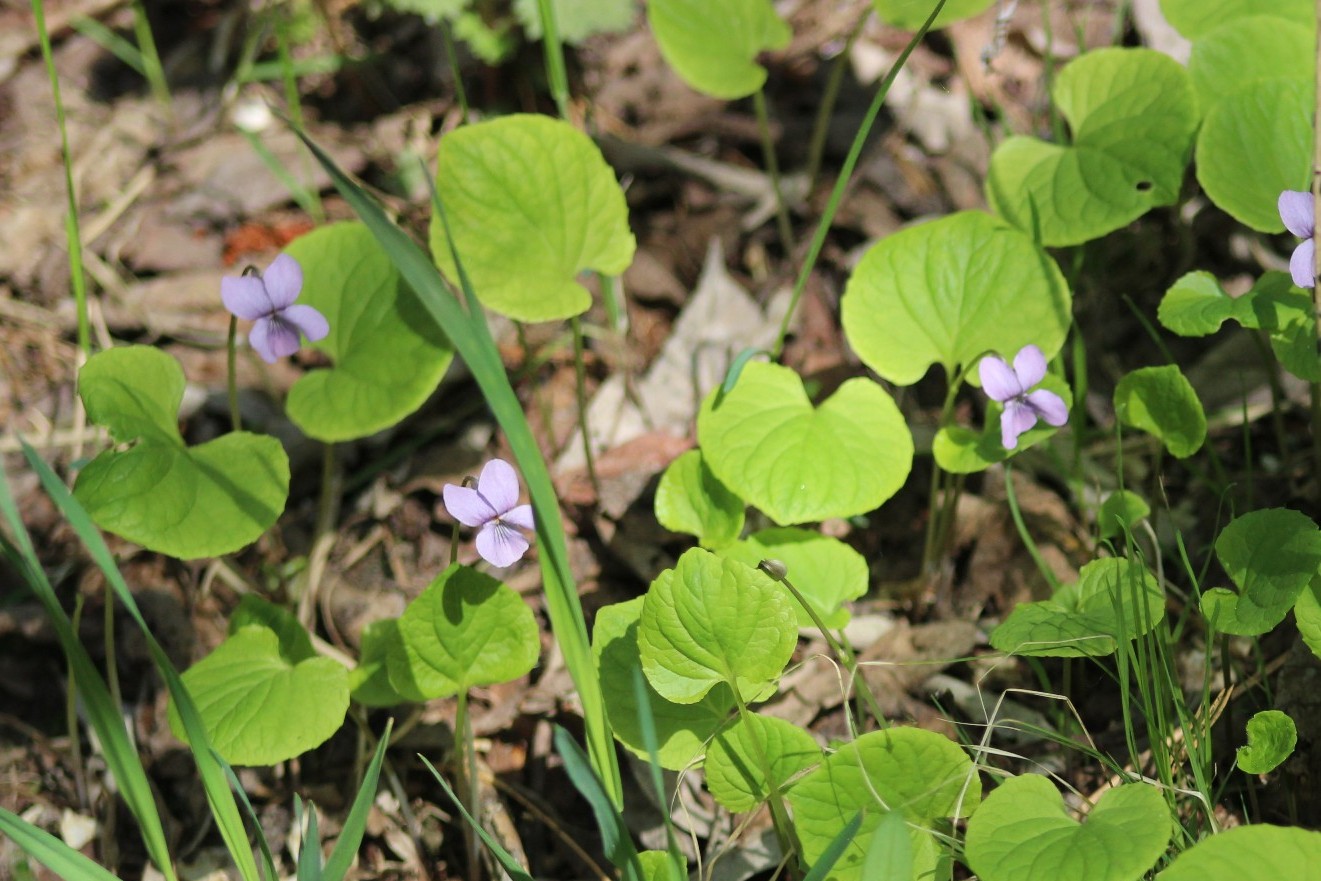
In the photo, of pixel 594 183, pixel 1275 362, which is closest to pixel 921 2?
pixel 594 183

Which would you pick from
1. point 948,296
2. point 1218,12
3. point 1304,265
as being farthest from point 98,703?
point 1218,12

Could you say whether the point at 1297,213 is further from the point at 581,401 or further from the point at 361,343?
the point at 361,343

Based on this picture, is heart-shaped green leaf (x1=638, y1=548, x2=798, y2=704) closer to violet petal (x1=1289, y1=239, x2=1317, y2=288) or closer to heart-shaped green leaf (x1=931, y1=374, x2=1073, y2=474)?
heart-shaped green leaf (x1=931, y1=374, x2=1073, y2=474)

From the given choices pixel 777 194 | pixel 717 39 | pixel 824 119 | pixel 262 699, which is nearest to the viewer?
pixel 262 699

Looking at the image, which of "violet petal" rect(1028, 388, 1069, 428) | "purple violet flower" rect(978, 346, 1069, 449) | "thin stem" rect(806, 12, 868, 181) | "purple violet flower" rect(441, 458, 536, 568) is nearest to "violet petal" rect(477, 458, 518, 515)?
"purple violet flower" rect(441, 458, 536, 568)

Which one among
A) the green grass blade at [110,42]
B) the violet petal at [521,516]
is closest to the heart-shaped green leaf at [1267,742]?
the violet petal at [521,516]

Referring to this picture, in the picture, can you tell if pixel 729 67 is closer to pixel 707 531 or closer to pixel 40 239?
pixel 707 531
